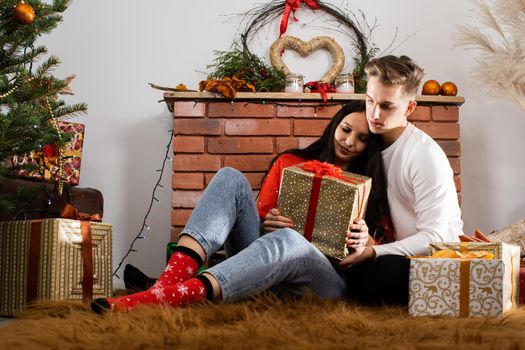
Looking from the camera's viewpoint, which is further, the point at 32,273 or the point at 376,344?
the point at 32,273

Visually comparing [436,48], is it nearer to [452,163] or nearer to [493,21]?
[493,21]

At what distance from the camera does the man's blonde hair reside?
1979mm

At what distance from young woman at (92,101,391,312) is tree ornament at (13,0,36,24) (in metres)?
0.68

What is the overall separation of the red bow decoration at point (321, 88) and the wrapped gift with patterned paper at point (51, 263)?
1240 millimetres

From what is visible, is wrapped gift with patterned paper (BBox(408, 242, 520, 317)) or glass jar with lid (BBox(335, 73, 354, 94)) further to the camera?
glass jar with lid (BBox(335, 73, 354, 94))

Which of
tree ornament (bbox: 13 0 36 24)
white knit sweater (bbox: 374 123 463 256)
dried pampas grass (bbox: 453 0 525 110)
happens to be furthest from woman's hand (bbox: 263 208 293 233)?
dried pampas grass (bbox: 453 0 525 110)

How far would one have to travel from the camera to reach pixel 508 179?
308 cm

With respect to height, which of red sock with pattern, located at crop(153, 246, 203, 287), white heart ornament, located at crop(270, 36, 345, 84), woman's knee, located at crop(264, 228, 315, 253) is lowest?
red sock with pattern, located at crop(153, 246, 203, 287)

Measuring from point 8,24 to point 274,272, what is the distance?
107 cm

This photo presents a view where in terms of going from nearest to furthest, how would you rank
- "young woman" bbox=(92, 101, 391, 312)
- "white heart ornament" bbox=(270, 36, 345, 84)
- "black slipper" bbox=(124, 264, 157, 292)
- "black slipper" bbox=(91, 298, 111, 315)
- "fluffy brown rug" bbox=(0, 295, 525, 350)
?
"fluffy brown rug" bbox=(0, 295, 525, 350)
"black slipper" bbox=(91, 298, 111, 315)
"young woman" bbox=(92, 101, 391, 312)
"black slipper" bbox=(124, 264, 157, 292)
"white heart ornament" bbox=(270, 36, 345, 84)

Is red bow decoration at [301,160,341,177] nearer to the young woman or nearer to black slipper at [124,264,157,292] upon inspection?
the young woman

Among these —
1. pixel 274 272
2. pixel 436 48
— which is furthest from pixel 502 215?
pixel 274 272

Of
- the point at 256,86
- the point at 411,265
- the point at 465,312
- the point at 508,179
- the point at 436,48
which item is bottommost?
the point at 465,312

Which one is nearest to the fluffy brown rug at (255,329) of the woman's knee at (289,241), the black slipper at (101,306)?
the black slipper at (101,306)
